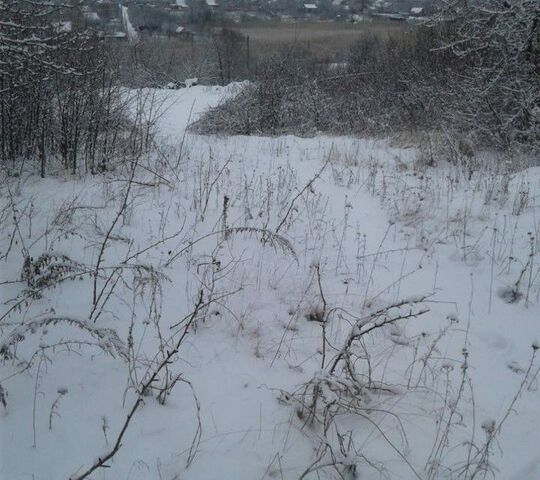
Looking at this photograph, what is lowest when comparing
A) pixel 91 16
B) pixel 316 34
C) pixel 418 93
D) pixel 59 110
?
pixel 59 110

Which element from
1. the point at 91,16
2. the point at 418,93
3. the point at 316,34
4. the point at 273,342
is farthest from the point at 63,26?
the point at 316,34

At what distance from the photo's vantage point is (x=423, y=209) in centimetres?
505

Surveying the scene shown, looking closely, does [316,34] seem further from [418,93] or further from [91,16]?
[91,16]

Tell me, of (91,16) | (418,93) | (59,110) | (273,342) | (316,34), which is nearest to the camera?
(273,342)

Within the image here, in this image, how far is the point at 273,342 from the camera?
2.77 metres

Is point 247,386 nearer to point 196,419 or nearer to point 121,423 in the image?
point 196,419

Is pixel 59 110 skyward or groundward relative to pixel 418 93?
groundward

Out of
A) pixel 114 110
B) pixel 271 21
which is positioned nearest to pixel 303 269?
pixel 114 110

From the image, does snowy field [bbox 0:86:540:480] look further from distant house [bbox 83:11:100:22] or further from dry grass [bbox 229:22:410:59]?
dry grass [bbox 229:22:410:59]

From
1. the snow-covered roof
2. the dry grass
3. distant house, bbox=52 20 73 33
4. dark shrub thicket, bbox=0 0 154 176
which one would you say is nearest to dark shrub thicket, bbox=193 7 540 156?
the snow-covered roof

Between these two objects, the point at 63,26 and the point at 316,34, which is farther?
the point at 316,34

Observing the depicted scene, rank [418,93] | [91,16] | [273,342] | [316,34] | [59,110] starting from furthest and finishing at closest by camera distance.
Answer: [316,34]
[418,93]
[91,16]
[59,110]
[273,342]

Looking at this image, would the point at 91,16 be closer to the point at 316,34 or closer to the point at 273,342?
the point at 273,342

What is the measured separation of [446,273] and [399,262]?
1.31ft
